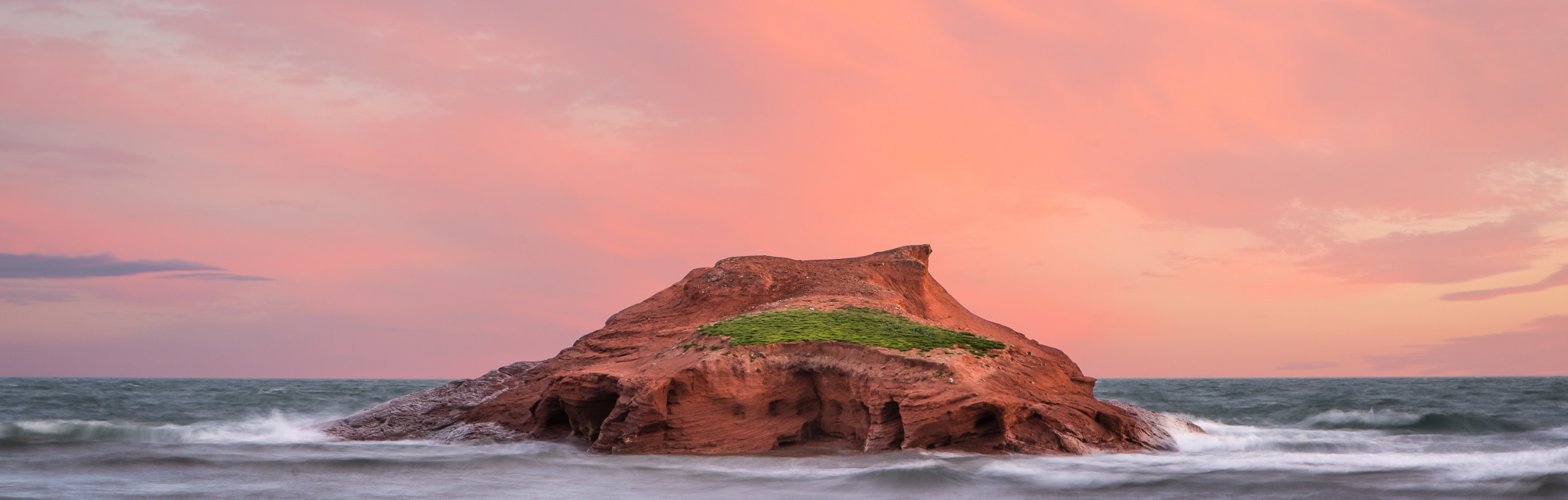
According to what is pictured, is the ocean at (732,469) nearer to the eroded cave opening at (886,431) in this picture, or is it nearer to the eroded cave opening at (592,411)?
the eroded cave opening at (886,431)

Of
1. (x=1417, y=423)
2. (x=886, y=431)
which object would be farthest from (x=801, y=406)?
(x=1417, y=423)

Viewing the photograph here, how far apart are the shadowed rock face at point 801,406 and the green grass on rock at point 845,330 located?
321 mm

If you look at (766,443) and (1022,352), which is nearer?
(766,443)

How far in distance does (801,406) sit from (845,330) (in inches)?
80.3

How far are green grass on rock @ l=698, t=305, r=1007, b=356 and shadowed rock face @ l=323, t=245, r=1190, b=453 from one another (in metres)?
0.32

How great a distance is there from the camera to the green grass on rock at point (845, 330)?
21641mm

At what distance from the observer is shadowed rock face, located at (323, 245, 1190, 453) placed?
19578mm

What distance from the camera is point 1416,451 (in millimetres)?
24141

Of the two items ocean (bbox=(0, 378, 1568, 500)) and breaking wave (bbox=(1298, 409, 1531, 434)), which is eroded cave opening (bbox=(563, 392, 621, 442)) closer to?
ocean (bbox=(0, 378, 1568, 500))

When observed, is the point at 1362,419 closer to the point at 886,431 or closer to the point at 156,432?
the point at 886,431

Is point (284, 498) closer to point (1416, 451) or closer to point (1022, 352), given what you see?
point (1022, 352)

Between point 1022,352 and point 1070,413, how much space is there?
250cm


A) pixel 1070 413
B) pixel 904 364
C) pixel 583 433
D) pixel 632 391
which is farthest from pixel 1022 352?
pixel 583 433

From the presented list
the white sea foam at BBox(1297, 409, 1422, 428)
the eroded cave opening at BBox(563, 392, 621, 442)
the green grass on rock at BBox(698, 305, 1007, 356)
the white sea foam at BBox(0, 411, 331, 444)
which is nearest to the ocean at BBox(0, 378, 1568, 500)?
the white sea foam at BBox(0, 411, 331, 444)
